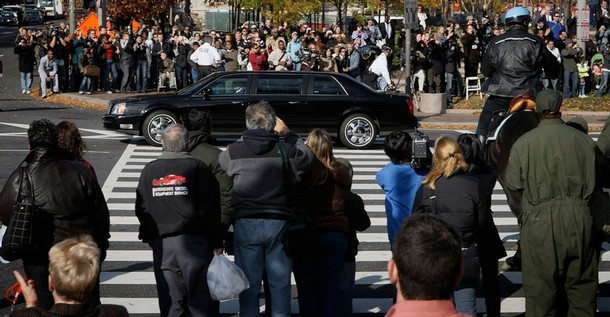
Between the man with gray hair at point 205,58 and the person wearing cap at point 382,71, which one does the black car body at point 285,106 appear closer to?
the person wearing cap at point 382,71

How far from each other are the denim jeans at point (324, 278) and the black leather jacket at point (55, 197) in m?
1.70

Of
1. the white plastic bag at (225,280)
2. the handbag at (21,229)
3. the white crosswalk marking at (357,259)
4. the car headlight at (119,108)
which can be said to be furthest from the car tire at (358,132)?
the handbag at (21,229)

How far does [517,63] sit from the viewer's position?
11891 mm

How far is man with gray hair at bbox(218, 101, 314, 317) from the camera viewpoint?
850cm

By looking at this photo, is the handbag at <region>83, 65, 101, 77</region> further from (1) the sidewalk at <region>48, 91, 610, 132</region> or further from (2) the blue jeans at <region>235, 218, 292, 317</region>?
(2) the blue jeans at <region>235, 218, 292, 317</region>

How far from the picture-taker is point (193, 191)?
8.22 m

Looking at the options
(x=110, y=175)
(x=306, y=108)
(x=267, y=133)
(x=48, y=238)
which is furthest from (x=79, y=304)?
(x=306, y=108)

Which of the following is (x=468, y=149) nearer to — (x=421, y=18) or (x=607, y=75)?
(x=607, y=75)

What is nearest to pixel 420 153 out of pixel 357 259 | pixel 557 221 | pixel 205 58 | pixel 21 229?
pixel 557 221

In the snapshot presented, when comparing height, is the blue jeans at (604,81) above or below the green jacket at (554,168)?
below

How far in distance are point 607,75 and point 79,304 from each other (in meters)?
27.1

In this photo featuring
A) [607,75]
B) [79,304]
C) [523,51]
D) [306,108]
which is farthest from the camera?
[607,75]

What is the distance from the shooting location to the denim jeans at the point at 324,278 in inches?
350

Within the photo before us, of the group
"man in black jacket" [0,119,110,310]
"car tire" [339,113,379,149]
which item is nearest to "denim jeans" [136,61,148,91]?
"car tire" [339,113,379,149]
